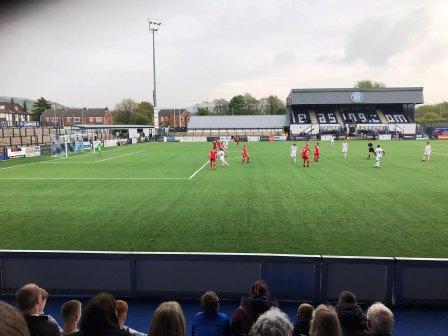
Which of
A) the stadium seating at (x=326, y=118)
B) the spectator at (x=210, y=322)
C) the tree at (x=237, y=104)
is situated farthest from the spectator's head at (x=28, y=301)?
the tree at (x=237, y=104)

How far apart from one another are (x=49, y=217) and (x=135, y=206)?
127 inches

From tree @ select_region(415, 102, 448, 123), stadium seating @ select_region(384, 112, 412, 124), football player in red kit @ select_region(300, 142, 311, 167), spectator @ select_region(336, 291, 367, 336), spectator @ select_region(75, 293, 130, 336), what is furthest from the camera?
tree @ select_region(415, 102, 448, 123)

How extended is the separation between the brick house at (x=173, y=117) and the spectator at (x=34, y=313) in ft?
489

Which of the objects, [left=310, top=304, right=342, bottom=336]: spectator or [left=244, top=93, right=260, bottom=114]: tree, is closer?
[left=310, top=304, right=342, bottom=336]: spectator

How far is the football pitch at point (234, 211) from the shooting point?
37.7 feet

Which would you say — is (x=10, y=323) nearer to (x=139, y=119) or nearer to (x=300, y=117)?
(x=300, y=117)

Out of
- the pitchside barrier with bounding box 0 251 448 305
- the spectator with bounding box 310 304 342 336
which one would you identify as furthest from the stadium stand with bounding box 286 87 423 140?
the spectator with bounding box 310 304 342 336

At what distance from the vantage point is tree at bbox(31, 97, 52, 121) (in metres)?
121

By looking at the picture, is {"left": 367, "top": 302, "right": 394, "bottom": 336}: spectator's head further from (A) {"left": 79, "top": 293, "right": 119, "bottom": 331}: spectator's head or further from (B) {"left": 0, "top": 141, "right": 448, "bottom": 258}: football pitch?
(B) {"left": 0, "top": 141, "right": 448, "bottom": 258}: football pitch

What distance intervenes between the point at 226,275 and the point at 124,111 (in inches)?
5509

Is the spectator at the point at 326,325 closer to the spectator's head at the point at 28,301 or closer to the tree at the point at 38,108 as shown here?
the spectator's head at the point at 28,301

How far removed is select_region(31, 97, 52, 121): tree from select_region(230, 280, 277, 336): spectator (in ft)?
419

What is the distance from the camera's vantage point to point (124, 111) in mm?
142375

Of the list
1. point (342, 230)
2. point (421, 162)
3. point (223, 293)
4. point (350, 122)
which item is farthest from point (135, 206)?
point (350, 122)
